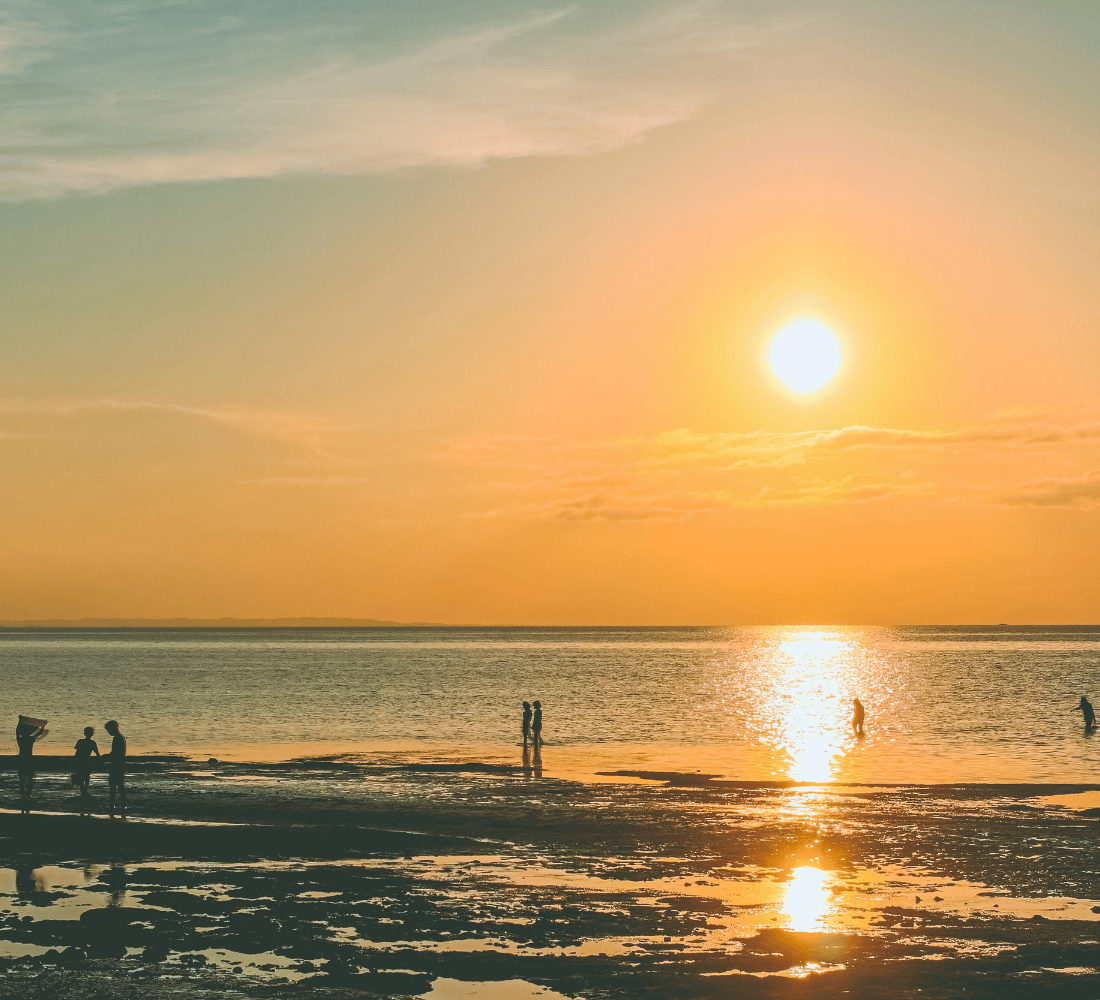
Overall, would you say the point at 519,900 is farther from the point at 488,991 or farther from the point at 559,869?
the point at 488,991

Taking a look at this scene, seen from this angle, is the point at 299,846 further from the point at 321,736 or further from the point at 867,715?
the point at 867,715

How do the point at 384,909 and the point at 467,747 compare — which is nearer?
the point at 384,909

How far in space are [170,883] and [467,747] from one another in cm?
3283

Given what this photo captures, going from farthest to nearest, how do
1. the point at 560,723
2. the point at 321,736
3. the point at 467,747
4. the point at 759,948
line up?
1. the point at 560,723
2. the point at 321,736
3. the point at 467,747
4. the point at 759,948

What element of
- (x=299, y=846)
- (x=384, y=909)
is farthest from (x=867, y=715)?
(x=384, y=909)

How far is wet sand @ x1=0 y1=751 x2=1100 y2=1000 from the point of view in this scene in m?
16.1

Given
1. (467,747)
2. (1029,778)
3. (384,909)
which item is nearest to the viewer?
(384,909)

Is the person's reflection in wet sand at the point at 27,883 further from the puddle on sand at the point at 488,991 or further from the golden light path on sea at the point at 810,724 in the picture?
the golden light path on sea at the point at 810,724

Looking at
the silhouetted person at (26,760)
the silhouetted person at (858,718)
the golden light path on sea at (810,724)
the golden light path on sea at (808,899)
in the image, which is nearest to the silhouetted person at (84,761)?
the silhouetted person at (26,760)

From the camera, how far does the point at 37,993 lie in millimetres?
14969

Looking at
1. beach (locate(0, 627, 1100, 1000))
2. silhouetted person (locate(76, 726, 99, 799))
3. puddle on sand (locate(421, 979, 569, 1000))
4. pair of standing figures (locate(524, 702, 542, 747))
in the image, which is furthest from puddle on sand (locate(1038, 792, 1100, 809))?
silhouetted person (locate(76, 726, 99, 799))

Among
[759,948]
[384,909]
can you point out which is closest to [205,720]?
[384,909]

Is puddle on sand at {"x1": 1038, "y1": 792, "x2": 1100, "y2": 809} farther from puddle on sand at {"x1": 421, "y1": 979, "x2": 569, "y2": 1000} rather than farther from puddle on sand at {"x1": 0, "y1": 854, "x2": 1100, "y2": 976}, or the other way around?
puddle on sand at {"x1": 421, "y1": 979, "x2": 569, "y2": 1000}

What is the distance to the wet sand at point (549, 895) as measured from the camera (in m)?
16.1
